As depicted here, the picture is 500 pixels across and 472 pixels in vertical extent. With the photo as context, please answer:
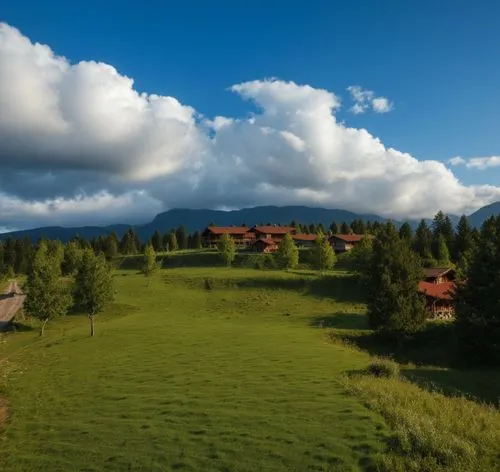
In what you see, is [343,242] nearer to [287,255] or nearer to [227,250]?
[287,255]

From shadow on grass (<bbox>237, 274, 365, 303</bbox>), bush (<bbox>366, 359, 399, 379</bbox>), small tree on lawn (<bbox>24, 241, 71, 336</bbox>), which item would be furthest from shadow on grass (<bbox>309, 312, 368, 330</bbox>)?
small tree on lawn (<bbox>24, 241, 71, 336</bbox>)

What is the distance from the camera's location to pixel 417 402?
68.6 feet

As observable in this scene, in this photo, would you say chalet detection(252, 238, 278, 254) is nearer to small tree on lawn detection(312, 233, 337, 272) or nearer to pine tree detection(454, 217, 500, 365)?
small tree on lawn detection(312, 233, 337, 272)

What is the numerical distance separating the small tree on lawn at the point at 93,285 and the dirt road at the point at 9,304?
21107 millimetres

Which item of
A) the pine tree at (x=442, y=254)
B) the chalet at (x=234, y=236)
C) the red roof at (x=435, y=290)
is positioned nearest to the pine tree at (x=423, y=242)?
the pine tree at (x=442, y=254)

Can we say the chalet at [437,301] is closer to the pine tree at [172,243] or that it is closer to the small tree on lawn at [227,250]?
the small tree on lawn at [227,250]

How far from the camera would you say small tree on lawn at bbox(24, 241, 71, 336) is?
5800cm

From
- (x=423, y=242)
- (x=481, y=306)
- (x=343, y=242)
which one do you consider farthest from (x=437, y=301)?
(x=343, y=242)

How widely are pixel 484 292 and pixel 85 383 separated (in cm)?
4305

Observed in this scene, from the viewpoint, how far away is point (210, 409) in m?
22.7

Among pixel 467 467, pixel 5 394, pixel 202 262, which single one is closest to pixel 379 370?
pixel 467 467

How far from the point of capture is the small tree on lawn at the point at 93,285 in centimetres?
5662

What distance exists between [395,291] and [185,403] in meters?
37.9

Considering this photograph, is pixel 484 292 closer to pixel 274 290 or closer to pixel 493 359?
pixel 493 359
